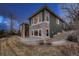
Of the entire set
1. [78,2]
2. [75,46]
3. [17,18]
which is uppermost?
[78,2]

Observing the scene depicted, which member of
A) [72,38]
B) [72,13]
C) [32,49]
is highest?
[72,13]

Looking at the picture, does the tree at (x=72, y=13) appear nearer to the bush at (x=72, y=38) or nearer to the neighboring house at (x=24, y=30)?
the bush at (x=72, y=38)

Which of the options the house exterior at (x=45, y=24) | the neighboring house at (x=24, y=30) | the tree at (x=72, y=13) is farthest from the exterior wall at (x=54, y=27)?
the neighboring house at (x=24, y=30)

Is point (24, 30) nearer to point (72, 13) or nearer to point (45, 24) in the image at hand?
point (45, 24)

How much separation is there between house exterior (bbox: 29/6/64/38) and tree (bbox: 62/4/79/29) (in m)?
0.09

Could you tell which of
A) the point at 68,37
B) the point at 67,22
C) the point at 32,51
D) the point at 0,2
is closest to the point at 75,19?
the point at 67,22

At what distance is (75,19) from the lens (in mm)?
1655

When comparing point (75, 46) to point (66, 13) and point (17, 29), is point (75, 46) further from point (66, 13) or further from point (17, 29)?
point (17, 29)

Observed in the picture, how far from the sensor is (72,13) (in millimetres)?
1656

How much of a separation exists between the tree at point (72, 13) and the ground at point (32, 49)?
20 cm

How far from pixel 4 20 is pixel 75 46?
0.74 metres

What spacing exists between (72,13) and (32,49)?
1.73 ft

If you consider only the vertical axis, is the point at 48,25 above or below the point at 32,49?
above

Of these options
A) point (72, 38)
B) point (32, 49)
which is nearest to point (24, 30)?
point (32, 49)
